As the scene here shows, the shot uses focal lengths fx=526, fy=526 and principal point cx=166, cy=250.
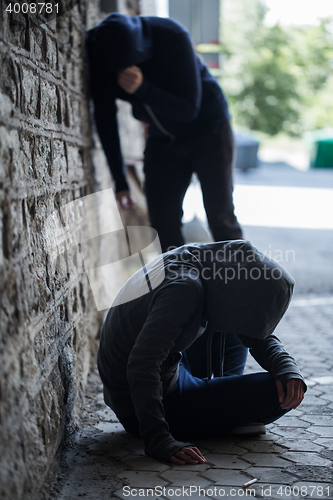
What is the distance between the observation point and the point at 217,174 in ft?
9.73

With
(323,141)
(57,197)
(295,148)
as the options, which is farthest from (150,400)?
(295,148)

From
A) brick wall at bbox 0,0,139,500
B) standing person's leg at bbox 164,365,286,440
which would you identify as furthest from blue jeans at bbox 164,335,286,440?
brick wall at bbox 0,0,139,500

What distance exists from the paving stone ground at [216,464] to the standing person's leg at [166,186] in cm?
104

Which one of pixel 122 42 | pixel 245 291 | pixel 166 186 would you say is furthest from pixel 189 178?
pixel 245 291

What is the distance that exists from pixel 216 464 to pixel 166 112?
70.9 inches

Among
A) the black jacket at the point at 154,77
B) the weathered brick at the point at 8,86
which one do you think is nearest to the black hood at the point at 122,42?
the black jacket at the point at 154,77

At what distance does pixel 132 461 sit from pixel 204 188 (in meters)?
1.61

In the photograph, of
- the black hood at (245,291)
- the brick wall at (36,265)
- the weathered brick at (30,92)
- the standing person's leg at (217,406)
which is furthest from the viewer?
the standing person's leg at (217,406)

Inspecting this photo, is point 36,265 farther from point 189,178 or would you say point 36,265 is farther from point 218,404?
point 189,178

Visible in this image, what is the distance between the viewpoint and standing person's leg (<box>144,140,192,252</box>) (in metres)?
3.03

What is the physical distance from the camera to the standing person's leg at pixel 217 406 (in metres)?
2.01

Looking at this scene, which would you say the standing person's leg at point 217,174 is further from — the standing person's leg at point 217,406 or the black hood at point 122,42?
the standing person's leg at point 217,406

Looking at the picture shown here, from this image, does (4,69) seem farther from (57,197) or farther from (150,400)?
(150,400)

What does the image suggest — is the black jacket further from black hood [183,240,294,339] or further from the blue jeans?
the blue jeans
